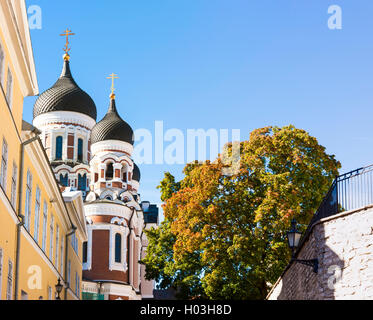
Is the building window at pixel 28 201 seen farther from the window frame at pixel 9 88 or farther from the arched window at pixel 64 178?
the arched window at pixel 64 178

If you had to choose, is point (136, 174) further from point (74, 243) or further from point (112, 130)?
point (74, 243)

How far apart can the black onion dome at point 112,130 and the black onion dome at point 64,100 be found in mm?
1508

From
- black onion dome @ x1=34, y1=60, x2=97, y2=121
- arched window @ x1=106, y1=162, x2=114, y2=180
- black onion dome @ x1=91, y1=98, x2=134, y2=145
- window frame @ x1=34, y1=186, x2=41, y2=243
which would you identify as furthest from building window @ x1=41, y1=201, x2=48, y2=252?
black onion dome @ x1=91, y1=98, x2=134, y2=145

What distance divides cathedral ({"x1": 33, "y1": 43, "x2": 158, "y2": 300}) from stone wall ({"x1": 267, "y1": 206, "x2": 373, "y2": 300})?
40.4 m

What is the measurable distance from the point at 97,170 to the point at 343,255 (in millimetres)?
46434

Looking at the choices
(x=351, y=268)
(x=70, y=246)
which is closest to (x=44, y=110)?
(x=70, y=246)

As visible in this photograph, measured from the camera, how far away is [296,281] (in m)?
19.9

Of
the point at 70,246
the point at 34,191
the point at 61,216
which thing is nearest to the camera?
the point at 34,191

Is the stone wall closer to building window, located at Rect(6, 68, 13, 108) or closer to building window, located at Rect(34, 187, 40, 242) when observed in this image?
building window, located at Rect(6, 68, 13, 108)

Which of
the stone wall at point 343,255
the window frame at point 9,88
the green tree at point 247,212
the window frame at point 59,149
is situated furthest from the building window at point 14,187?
the window frame at point 59,149

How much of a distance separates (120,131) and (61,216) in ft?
102

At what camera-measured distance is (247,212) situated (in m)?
30.4

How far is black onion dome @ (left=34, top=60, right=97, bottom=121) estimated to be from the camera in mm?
58969
